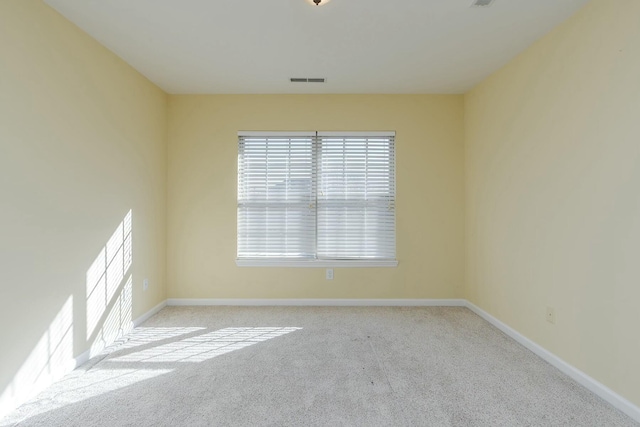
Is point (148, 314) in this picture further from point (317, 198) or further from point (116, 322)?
point (317, 198)

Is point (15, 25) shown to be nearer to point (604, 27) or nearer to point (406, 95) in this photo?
point (406, 95)

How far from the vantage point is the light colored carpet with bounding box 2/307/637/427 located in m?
1.70

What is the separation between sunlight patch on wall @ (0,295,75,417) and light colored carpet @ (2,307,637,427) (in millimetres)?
78

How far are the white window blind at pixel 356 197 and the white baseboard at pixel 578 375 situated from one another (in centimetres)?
139

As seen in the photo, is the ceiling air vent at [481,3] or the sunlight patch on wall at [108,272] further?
the sunlight patch on wall at [108,272]

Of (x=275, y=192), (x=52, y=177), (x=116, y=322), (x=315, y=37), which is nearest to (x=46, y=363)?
(x=116, y=322)

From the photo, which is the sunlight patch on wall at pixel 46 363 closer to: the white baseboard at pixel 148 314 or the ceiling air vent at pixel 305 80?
the white baseboard at pixel 148 314

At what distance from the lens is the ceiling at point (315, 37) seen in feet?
6.64

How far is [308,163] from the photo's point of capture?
11.8ft

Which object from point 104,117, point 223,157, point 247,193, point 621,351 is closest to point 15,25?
point 104,117

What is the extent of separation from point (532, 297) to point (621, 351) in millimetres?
739

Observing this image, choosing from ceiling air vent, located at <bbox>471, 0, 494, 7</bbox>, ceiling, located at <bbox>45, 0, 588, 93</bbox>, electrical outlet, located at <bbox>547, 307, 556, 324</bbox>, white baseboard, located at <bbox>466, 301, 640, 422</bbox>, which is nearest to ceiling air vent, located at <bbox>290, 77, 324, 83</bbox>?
ceiling, located at <bbox>45, 0, 588, 93</bbox>

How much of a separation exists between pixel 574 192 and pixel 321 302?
2598mm

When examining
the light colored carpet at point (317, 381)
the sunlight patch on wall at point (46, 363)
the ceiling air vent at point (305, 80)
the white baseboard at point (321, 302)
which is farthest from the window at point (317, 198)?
the sunlight patch on wall at point (46, 363)
